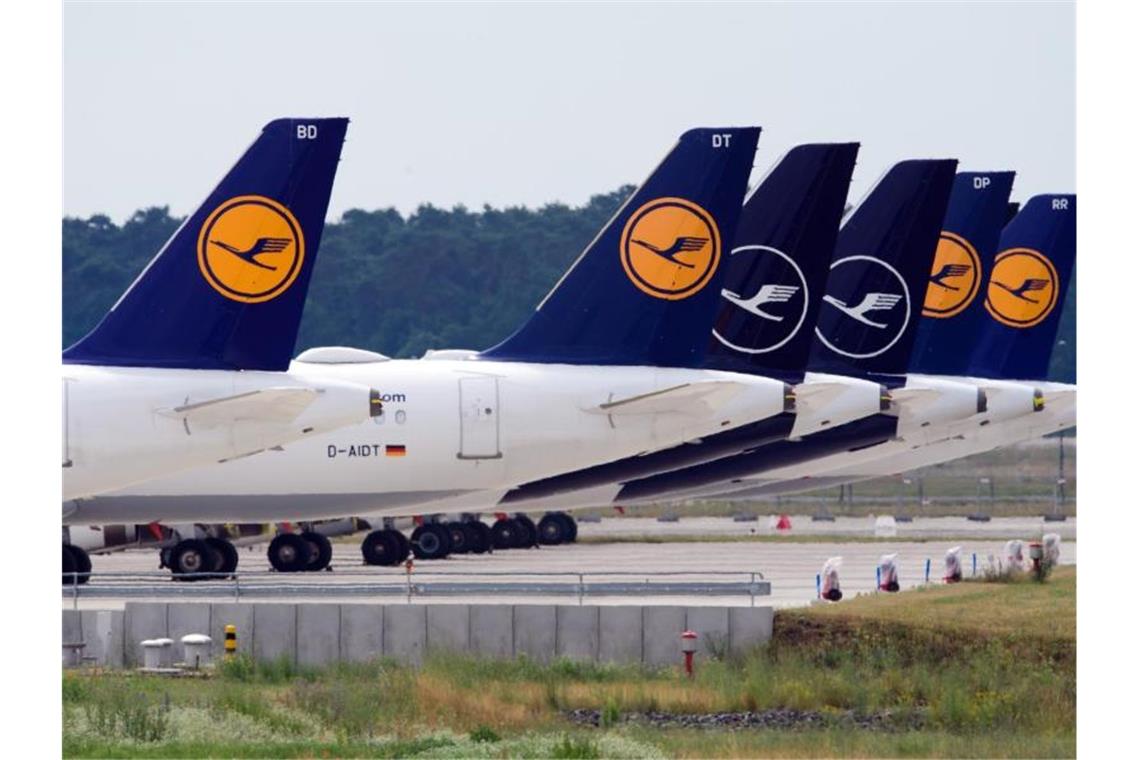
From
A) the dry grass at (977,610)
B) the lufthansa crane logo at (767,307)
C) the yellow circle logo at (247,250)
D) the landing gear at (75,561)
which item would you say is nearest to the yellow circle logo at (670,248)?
the lufthansa crane logo at (767,307)

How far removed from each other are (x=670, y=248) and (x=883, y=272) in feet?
37.4

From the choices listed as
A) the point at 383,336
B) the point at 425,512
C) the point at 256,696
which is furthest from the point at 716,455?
the point at 383,336

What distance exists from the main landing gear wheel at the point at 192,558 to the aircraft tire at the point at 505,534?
833 inches

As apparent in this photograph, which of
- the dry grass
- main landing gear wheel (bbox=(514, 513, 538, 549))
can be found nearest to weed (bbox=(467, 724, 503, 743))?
the dry grass

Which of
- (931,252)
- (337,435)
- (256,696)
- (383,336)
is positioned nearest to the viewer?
(256,696)

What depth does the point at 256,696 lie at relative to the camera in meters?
32.8

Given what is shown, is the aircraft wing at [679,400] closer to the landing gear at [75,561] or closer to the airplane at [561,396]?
the airplane at [561,396]

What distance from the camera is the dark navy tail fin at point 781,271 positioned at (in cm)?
4919

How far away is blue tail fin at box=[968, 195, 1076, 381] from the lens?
66.2 meters

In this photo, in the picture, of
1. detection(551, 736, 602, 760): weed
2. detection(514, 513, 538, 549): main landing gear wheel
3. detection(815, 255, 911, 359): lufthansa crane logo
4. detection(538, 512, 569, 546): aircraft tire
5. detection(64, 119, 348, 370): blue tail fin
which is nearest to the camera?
detection(551, 736, 602, 760): weed

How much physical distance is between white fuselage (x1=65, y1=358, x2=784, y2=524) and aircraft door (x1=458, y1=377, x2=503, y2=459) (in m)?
0.02

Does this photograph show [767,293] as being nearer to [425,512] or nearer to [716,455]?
[716,455]

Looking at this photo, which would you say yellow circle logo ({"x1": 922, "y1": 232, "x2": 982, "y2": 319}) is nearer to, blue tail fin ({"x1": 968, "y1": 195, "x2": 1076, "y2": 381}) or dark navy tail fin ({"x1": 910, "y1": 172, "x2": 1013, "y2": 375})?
dark navy tail fin ({"x1": 910, "y1": 172, "x2": 1013, "y2": 375})

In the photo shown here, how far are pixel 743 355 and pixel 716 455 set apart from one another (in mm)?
2133
